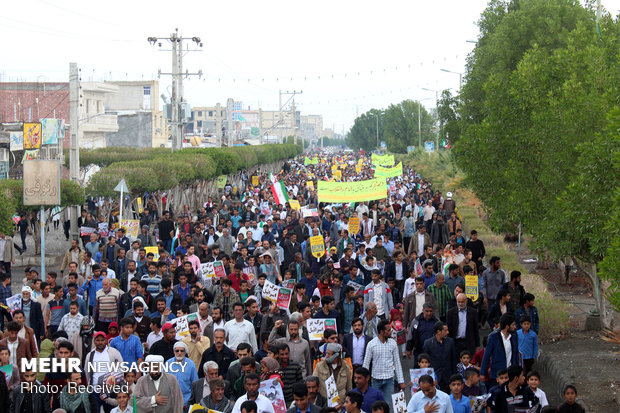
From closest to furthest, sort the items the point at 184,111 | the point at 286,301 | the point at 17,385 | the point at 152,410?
1. the point at 152,410
2. the point at 17,385
3. the point at 286,301
4. the point at 184,111

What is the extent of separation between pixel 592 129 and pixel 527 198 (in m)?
2.34

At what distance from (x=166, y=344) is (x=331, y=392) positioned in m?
2.20

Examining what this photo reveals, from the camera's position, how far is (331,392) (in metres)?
8.59

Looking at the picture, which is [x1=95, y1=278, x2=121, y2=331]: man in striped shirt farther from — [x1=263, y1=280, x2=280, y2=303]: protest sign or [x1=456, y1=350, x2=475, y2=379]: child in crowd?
[x1=456, y1=350, x2=475, y2=379]: child in crowd

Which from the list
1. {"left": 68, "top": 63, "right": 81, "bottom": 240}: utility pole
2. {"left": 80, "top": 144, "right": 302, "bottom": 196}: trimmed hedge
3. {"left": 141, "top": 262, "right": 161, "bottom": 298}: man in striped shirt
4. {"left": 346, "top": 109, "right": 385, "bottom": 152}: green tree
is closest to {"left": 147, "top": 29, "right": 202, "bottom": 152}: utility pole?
{"left": 80, "top": 144, "right": 302, "bottom": 196}: trimmed hedge

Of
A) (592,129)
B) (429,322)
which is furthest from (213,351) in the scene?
(592,129)

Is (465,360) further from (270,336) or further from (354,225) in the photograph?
(354,225)

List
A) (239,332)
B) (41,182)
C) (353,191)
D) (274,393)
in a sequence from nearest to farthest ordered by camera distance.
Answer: (274,393), (239,332), (41,182), (353,191)

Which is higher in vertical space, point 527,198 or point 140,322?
point 527,198

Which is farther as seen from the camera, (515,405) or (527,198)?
(527,198)

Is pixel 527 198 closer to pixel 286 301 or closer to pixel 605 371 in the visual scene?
pixel 605 371

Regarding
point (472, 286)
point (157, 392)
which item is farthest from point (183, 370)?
point (472, 286)

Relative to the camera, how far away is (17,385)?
9039 millimetres

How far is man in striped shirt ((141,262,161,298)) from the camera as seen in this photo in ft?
44.1
